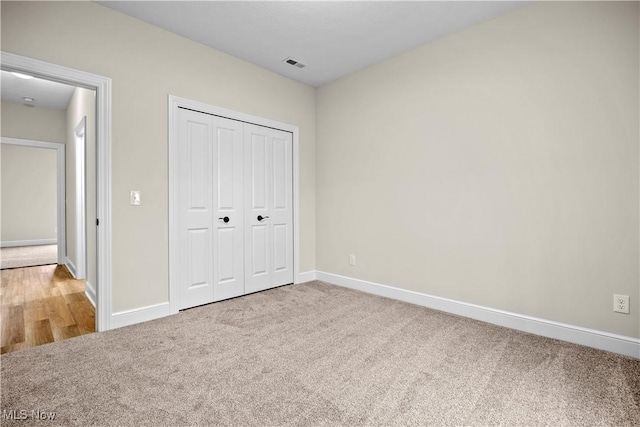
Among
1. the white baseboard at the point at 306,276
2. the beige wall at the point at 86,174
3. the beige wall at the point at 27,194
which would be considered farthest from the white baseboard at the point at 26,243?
the white baseboard at the point at 306,276

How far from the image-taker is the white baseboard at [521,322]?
218cm

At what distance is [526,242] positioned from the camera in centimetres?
258

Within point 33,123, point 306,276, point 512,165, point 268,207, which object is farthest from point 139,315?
point 33,123

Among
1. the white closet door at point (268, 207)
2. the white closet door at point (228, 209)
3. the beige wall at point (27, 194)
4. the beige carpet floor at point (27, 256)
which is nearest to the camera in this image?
the white closet door at point (228, 209)

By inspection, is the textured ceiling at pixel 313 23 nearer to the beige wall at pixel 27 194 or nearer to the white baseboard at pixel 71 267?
the white baseboard at pixel 71 267

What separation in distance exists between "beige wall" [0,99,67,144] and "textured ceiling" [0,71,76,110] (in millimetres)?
151

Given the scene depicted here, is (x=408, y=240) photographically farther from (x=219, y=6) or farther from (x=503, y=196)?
(x=219, y=6)

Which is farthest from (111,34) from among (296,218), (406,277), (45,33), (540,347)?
(540,347)

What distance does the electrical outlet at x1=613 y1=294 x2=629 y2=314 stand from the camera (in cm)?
216

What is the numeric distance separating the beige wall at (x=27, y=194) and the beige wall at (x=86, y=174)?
2657mm

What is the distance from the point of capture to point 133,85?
276cm

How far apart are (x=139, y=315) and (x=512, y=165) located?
356 centimetres

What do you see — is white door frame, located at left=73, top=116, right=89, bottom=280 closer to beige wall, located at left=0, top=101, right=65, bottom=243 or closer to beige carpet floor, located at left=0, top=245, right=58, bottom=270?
beige carpet floor, located at left=0, top=245, right=58, bottom=270
